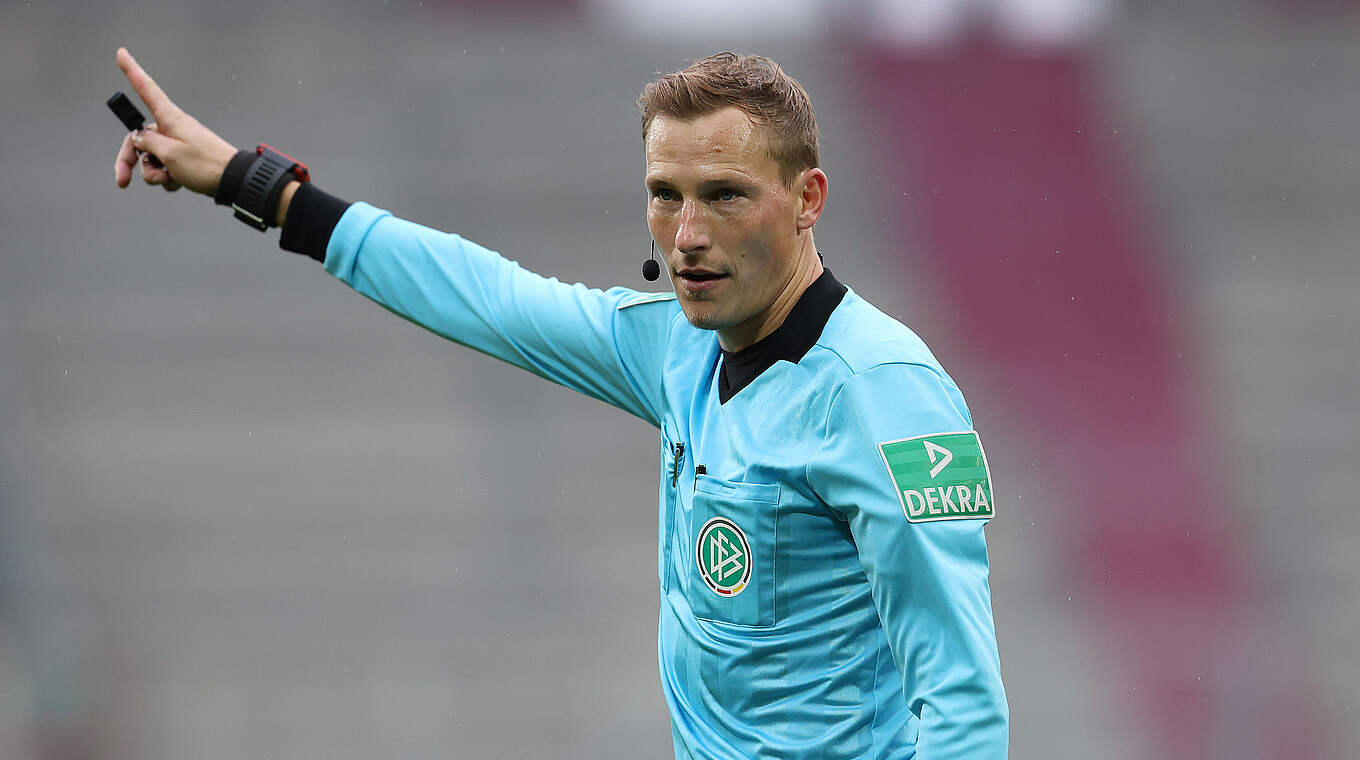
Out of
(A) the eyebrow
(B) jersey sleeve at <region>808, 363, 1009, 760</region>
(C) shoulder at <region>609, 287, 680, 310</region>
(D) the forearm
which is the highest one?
(D) the forearm

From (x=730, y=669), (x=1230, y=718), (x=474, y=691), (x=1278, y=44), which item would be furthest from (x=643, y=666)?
(x=1278, y=44)

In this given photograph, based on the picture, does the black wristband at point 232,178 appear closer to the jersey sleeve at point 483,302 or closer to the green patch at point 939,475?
the jersey sleeve at point 483,302

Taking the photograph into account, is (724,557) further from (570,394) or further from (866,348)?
(570,394)

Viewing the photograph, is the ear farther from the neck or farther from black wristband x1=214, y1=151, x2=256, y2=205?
black wristband x1=214, y1=151, x2=256, y2=205

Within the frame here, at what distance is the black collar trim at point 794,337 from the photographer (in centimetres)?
168

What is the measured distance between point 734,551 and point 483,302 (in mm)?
602

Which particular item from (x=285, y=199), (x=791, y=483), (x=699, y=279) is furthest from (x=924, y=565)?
(x=285, y=199)

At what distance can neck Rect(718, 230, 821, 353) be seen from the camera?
173 centimetres

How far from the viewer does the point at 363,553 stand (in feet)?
20.7

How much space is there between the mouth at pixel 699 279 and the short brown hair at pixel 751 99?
→ 152mm

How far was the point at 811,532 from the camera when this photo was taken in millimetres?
1613

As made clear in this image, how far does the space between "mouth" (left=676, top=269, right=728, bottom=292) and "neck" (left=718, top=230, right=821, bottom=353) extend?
3.1 inches

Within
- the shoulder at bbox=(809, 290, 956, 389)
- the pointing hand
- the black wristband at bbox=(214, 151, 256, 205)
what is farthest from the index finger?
the shoulder at bbox=(809, 290, 956, 389)

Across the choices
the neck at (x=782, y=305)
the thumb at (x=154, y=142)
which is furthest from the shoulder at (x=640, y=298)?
the thumb at (x=154, y=142)
